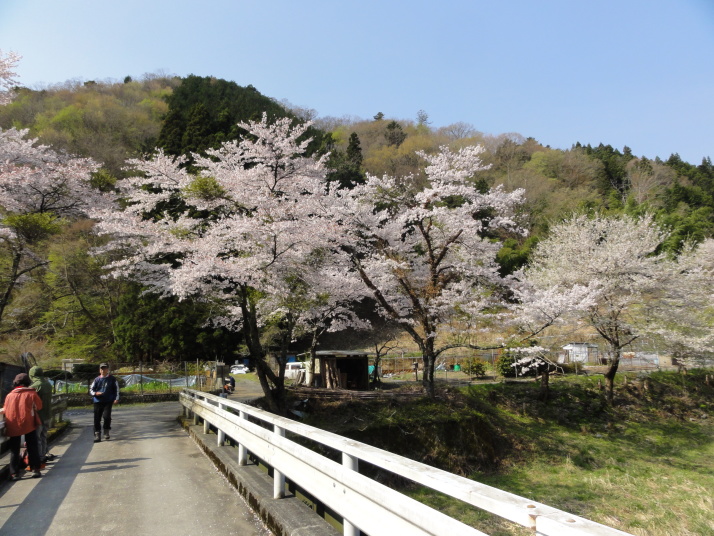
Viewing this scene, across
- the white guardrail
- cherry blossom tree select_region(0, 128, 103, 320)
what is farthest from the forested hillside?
the white guardrail

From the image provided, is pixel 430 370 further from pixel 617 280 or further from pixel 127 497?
pixel 127 497

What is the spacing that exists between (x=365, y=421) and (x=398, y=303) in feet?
17.2

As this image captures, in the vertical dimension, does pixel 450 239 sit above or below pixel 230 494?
above

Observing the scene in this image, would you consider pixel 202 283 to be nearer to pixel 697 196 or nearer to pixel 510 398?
pixel 510 398

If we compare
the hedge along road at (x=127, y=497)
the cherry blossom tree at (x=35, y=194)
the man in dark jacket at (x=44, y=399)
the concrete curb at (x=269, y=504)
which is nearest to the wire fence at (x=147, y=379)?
the cherry blossom tree at (x=35, y=194)

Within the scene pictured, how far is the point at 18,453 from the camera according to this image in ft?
20.0

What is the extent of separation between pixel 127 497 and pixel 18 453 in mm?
1923

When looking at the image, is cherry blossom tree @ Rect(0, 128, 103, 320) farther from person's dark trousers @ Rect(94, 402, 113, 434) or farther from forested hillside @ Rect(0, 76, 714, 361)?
person's dark trousers @ Rect(94, 402, 113, 434)

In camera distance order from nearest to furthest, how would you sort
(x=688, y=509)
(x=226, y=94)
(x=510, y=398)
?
1. (x=688, y=509)
2. (x=510, y=398)
3. (x=226, y=94)

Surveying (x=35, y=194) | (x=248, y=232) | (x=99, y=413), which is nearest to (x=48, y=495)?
(x=99, y=413)

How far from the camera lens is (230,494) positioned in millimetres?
5406

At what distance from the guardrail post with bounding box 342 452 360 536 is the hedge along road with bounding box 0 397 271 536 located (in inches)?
49.2

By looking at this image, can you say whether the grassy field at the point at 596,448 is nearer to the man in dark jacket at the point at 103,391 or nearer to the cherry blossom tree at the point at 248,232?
the cherry blossom tree at the point at 248,232

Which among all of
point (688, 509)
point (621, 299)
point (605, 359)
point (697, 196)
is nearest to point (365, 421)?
point (688, 509)
